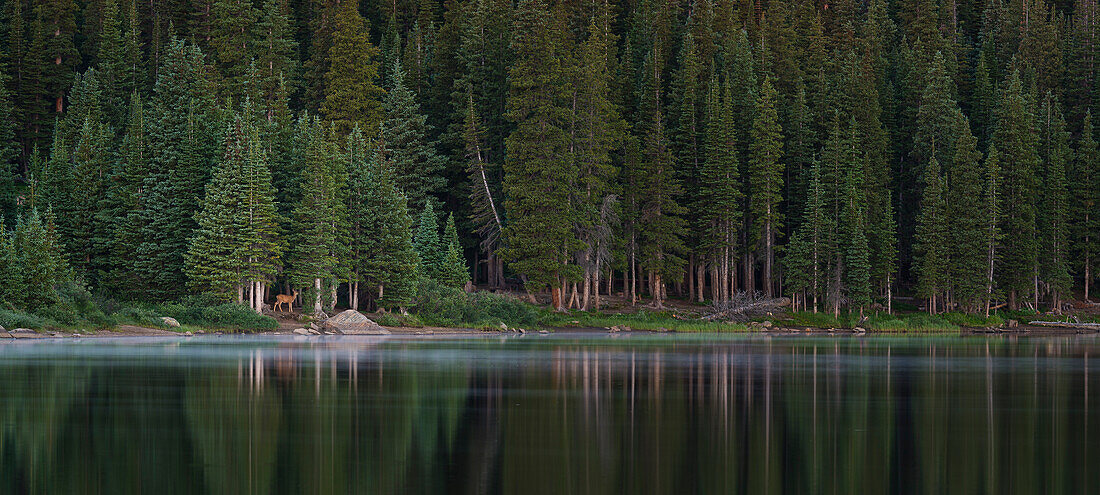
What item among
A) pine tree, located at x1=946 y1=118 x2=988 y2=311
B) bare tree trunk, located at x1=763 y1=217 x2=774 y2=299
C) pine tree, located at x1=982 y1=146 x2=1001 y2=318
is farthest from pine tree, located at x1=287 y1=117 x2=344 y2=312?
pine tree, located at x1=982 y1=146 x2=1001 y2=318

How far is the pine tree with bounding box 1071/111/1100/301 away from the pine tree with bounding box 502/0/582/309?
126 ft

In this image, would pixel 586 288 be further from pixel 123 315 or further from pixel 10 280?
pixel 10 280

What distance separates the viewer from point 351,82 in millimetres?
80125

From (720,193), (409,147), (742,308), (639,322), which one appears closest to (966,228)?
(720,193)

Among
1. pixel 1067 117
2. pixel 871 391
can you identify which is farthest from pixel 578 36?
pixel 871 391

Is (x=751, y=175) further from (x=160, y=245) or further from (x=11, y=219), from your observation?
(x=11, y=219)

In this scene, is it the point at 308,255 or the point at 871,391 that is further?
the point at 308,255

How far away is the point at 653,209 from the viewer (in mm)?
79375

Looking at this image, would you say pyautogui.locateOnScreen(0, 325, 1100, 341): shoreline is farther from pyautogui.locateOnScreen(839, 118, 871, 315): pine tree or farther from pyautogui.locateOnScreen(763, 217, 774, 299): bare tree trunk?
pyautogui.locateOnScreen(763, 217, 774, 299): bare tree trunk

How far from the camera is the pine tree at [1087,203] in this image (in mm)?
86125

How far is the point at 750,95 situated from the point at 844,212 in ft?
34.9

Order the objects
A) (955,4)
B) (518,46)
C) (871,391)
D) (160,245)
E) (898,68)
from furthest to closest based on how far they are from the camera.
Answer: (955,4) < (898,68) < (518,46) < (160,245) < (871,391)

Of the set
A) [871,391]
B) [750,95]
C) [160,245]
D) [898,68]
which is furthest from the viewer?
[898,68]

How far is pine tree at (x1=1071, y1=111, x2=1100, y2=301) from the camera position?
86125 mm
